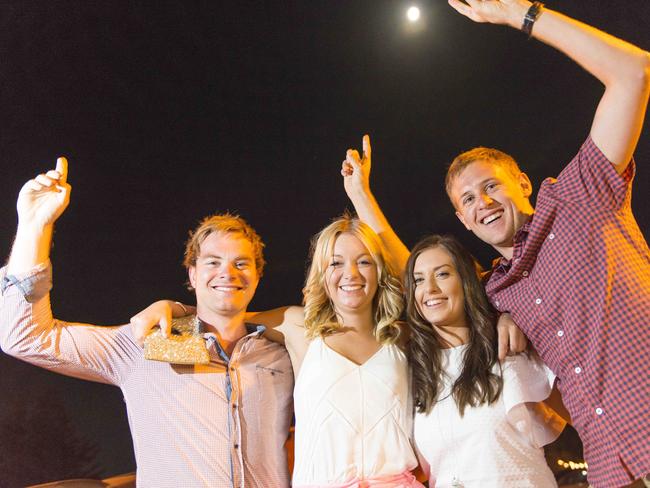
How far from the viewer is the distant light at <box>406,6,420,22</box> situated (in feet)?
21.4

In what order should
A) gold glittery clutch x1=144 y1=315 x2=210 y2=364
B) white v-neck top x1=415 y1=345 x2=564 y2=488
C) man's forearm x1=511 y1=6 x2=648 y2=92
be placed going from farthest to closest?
gold glittery clutch x1=144 y1=315 x2=210 y2=364 < white v-neck top x1=415 y1=345 x2=564 y2=488 < man's forearm x1=511 y1=6 x2=648 y2=92

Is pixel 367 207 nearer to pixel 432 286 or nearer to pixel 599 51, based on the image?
pixel 432 286

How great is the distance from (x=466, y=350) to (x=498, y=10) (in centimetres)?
145

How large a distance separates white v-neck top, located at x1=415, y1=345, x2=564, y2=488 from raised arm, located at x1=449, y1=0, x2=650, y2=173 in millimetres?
956

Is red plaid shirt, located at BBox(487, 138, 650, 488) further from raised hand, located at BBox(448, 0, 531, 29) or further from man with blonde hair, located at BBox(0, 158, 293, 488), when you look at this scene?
man with blonde hair, located at BBox(0, 158, 293, 488)

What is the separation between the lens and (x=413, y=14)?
6.55 meters

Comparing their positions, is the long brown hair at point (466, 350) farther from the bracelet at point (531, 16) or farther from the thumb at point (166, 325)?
the thumb at point (166, 325)

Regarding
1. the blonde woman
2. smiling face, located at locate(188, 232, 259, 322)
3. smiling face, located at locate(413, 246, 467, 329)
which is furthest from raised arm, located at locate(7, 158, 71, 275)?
smiling face, located at locate(413, 246, 467, 329)

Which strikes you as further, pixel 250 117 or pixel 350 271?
pixel 250 117

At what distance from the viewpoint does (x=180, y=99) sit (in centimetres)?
750

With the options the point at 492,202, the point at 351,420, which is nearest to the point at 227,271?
the point at 351,420

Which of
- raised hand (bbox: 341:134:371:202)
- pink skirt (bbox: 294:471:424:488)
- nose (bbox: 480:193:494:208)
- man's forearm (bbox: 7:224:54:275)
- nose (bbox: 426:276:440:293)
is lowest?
pink skirt (bbox: 294:471:424:488)

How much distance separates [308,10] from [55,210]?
16.7 feet

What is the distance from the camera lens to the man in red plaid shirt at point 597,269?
1.96m
